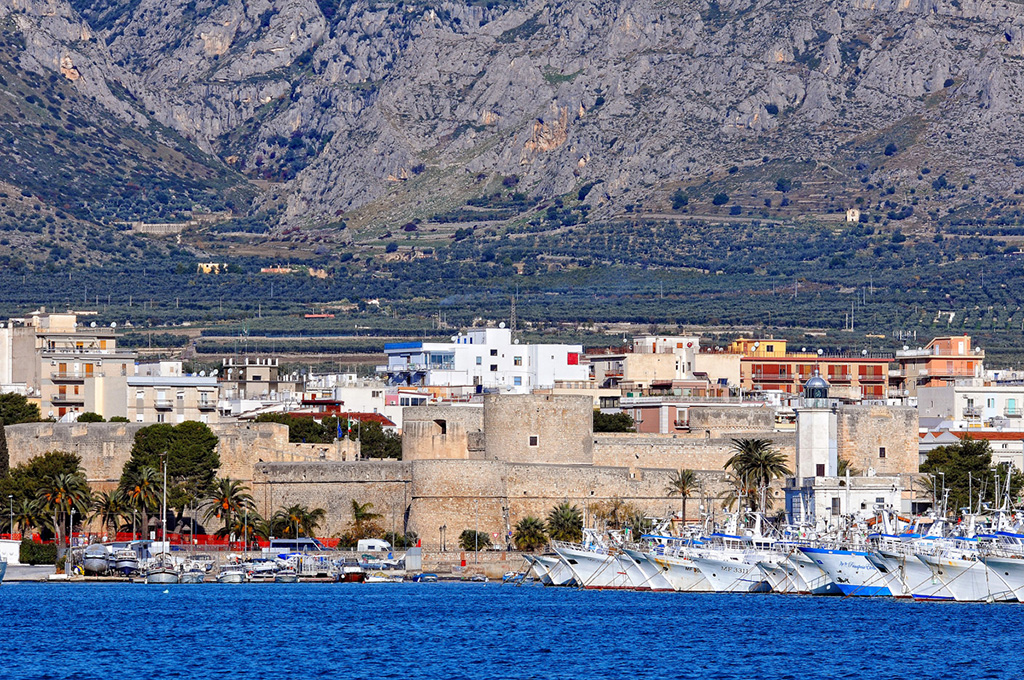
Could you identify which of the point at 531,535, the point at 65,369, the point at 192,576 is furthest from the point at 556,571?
the point at 65,369

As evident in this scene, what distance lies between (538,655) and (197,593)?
21928mm

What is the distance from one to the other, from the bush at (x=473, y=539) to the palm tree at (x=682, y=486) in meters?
6.69

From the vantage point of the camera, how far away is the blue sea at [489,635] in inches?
2127

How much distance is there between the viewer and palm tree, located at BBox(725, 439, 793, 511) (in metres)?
82.2

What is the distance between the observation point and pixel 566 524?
270 ft

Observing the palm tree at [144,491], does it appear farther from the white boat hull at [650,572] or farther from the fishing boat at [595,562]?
the white boat hull at [650,572]

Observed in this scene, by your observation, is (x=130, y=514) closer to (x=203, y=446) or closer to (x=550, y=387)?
(x=203, y=446)

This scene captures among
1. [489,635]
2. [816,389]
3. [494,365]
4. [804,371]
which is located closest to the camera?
[489,635]

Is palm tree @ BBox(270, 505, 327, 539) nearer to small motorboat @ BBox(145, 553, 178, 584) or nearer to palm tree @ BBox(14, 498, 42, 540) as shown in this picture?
small motorboat @ BBox(145, 553, 178, 584)

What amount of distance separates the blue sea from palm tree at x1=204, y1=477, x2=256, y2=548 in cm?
804

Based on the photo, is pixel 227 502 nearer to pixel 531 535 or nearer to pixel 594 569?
pixel 531 535

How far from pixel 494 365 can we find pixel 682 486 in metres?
49.0

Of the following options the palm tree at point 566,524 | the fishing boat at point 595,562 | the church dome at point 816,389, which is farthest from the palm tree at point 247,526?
Result: the church dome at point 816,389

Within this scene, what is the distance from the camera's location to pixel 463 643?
196 ft
